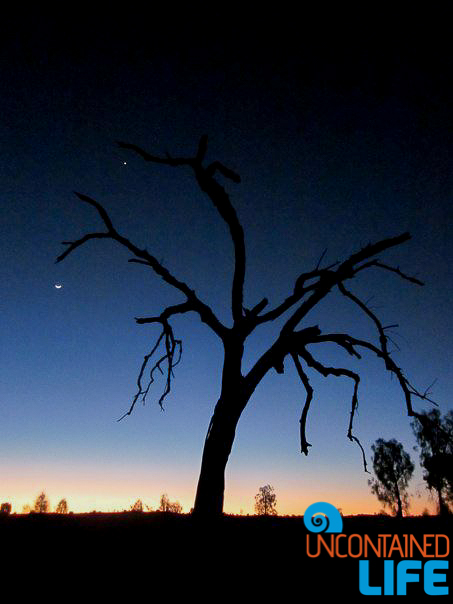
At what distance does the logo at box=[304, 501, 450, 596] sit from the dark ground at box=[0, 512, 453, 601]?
A: 0.36 ft

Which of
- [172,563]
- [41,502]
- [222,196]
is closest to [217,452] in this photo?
[172,563]

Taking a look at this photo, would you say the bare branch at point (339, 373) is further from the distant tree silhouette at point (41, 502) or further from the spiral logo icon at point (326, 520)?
the distant tree silhouette at point (41, 502)

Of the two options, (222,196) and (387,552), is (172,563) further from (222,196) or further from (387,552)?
(222,196)

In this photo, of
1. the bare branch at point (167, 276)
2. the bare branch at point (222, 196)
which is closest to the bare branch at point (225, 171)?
the bare branch at point (222, 196)

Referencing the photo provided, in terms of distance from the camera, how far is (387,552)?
260 inches

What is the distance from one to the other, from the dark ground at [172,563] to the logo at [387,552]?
11 centimetres

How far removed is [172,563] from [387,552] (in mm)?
3804

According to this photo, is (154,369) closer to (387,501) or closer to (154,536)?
(154,536)

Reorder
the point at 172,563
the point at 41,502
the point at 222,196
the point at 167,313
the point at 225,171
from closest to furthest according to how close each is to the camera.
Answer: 1. the point at 172,563
2. the point at 225,171
3. the point at 222,196
4. the point at 167,313
5. the point at 41,502

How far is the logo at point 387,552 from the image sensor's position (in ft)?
17.4

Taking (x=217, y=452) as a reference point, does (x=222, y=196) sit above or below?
above

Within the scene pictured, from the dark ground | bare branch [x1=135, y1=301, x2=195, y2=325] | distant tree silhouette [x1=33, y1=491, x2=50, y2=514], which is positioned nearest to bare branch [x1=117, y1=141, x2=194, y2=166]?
bare branch [x1=135, y1=301, x2=195, y2=325]

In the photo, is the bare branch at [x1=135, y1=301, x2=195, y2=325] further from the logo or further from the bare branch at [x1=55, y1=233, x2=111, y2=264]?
the logo

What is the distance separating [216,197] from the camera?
718cm
